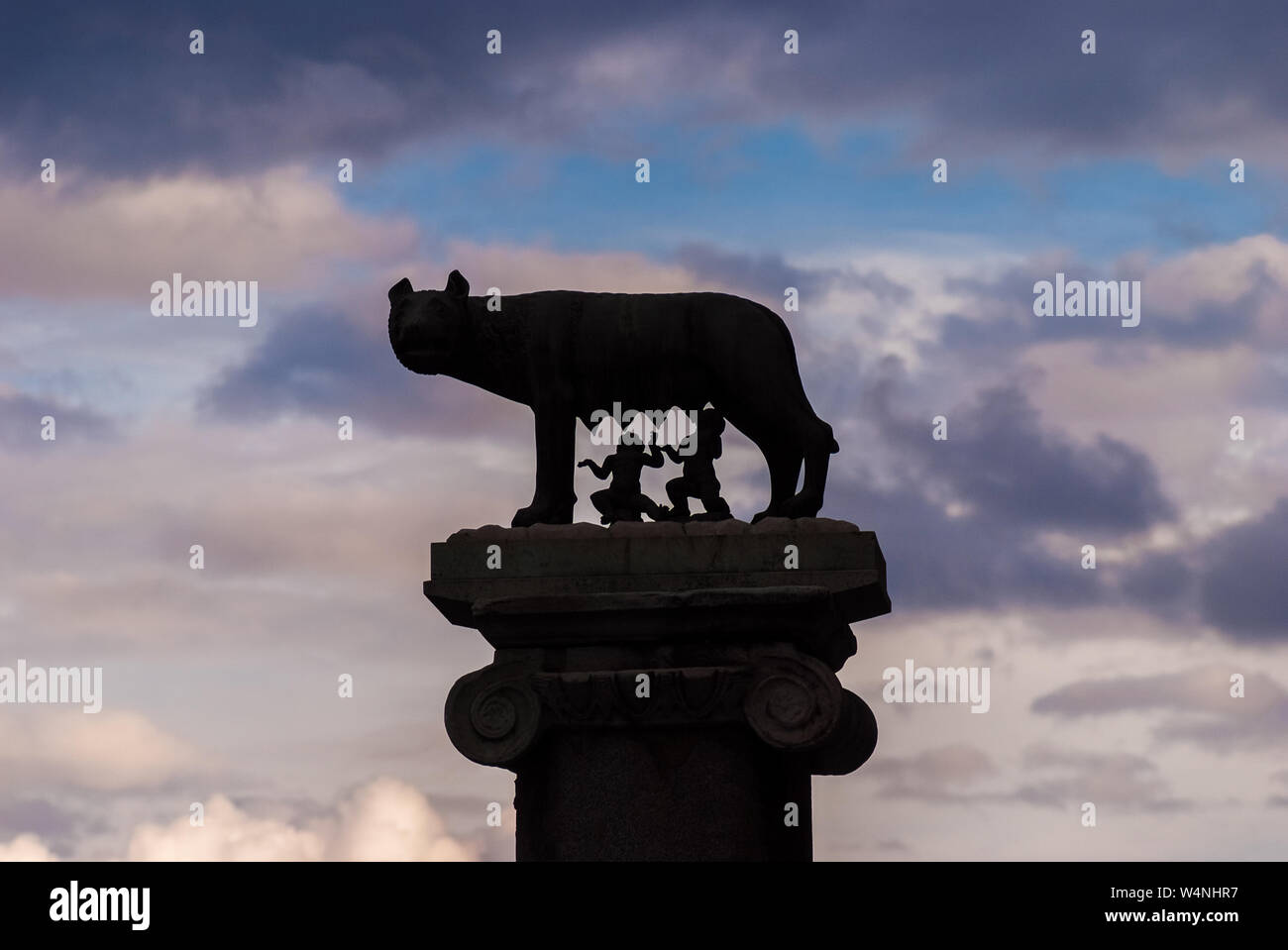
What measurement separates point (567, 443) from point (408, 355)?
5.18ft

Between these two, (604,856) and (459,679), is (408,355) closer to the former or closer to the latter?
(459,679)

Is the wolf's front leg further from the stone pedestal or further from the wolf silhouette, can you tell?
the stone pedestal

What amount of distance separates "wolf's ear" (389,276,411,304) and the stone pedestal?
235 centimetres

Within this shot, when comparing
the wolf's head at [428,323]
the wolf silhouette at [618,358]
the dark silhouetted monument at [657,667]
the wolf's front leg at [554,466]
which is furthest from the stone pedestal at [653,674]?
the wolf's head at [428,323]

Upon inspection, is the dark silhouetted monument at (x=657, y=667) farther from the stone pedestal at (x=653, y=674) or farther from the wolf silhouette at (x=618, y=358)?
the wolf silhouette at (x=618, y=358)

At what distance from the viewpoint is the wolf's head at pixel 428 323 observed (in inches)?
816

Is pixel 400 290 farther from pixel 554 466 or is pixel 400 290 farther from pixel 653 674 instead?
pixel 653 674

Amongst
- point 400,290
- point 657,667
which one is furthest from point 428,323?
point 657,667

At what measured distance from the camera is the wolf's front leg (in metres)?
20.5

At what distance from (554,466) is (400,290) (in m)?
2.09

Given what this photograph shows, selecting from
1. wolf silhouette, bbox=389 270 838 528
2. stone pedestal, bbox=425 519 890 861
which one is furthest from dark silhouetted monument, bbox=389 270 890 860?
wolf silhouette, bbox=389 270 838 528

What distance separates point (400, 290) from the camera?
69.0 ft
